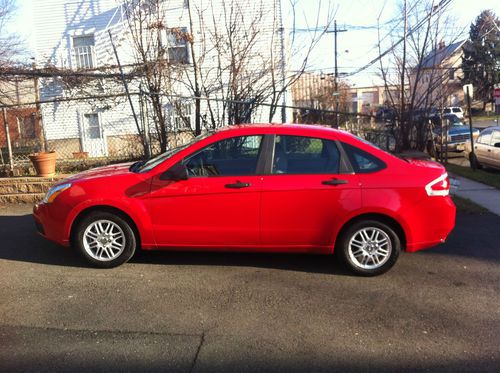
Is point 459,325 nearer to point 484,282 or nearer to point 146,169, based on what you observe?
point 484,282

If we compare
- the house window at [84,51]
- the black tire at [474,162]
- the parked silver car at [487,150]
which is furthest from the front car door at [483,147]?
the house window at [84,51]

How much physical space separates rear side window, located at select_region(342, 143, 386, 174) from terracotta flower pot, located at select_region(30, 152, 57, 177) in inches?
267

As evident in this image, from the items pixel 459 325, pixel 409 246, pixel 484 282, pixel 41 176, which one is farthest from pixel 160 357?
pixel 41 176

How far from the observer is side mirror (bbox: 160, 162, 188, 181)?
4.85 metres

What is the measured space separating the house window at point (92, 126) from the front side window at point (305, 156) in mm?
16674

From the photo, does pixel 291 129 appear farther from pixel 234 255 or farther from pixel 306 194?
pixel 234 255

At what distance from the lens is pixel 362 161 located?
491cm

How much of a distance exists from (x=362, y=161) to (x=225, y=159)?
1.51m

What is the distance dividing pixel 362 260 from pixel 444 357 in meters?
1.65

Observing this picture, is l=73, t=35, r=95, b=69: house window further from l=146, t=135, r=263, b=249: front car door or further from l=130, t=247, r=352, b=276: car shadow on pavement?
l=146, t=135, r=263, b=249: front car door

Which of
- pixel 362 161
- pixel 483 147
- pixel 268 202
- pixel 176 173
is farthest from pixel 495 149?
pixel 176 173

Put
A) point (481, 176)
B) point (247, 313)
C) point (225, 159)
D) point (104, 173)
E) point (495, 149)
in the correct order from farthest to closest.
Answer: point (495, 149) < point (481, 176) < point (104, 173) < point (225, 159) < point (247, 313)

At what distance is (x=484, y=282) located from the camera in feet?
15.6

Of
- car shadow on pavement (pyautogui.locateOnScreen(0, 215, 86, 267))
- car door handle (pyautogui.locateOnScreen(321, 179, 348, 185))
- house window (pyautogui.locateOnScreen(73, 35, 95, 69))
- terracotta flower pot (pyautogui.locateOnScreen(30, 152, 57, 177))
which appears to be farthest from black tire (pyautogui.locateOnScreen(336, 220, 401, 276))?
house window (pyautogui.locateOnScreen(73, 35, 95, 69))
